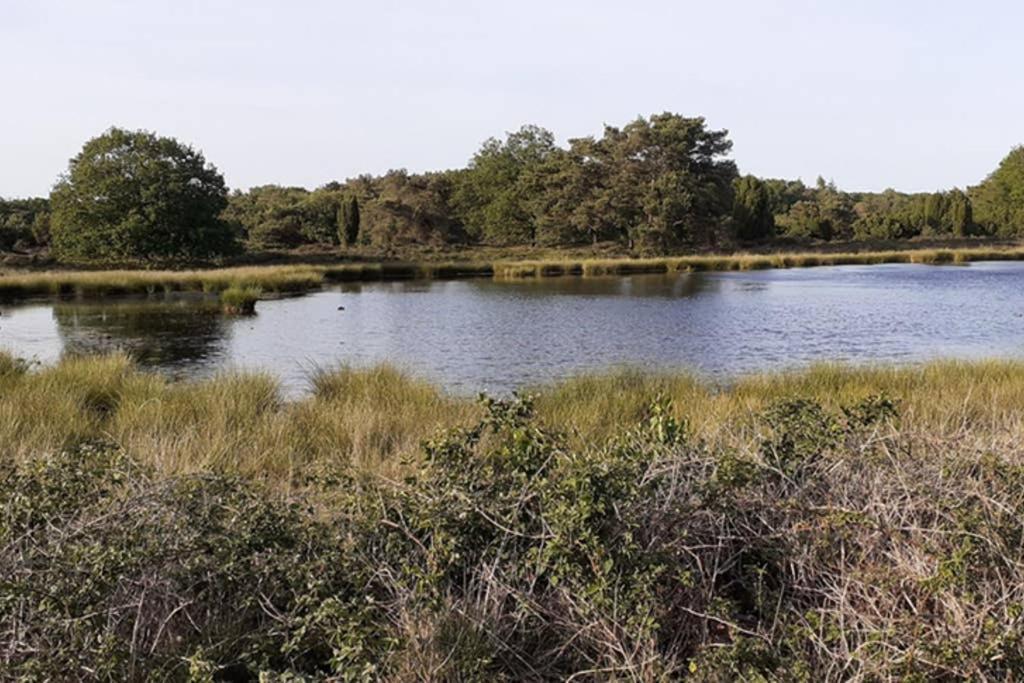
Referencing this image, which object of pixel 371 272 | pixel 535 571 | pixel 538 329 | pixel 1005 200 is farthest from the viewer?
pixel 1005 200

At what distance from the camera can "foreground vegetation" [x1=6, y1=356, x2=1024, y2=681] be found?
Answer: 2771 millimetres

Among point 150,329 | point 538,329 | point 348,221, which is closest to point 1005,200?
point 348,221

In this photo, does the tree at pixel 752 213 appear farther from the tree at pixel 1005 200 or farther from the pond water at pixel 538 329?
the pond water at pixel 538 329

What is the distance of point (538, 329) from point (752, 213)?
197 feet

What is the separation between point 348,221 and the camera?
202ft

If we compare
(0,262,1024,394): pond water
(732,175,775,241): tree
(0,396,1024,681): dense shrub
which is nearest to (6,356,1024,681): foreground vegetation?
(0,396,1024,681): dense shrub

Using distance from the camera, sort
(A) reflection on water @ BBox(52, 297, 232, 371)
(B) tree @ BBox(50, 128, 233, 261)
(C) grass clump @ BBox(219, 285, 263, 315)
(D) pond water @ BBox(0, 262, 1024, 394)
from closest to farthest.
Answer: (D) pond water @ BBox(0, 262, 1024, 394) → (A) reflection on water @ BBox(52, 297, 232, 371) → (C) grass clump @ BBox(219, 285, 263, 315) → (B) tree @ BBox(50, 128, 233, 261)

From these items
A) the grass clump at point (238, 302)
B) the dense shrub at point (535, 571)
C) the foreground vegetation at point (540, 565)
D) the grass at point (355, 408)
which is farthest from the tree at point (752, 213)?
the dense shrub at point (535, 571)

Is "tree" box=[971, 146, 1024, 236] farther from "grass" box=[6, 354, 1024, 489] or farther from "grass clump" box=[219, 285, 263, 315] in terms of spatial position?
"grass" box=[6, 354, 1024, 489]

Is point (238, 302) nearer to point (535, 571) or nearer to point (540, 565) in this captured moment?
point (535, 571)

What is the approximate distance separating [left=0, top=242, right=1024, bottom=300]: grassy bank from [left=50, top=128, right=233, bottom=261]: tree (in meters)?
4.78

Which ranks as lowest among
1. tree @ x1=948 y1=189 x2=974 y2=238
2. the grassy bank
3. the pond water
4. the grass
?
the pond water

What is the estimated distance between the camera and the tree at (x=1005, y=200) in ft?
259

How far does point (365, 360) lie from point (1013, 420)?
11313mm
